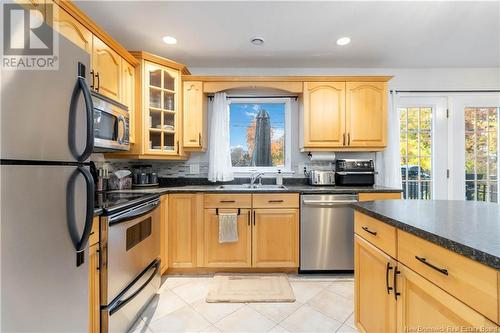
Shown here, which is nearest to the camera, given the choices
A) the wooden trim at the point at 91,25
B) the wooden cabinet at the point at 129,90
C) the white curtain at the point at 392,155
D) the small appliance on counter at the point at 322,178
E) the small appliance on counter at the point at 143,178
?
the wooden trim at the point at 91,25

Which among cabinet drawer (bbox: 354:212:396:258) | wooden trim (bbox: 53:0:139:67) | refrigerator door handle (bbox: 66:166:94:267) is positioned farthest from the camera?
wooden trim (bbox: 53:0:139:67)

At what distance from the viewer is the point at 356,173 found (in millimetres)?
2789

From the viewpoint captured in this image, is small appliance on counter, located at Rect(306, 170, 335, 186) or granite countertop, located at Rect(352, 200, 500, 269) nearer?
granite countertop, located at Rect(352, 200, 500, 269)

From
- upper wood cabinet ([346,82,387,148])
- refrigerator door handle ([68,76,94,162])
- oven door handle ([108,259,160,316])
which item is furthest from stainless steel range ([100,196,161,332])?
upper wood cabinet ([346,82,387,148])

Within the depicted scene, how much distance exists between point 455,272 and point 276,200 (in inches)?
67.8

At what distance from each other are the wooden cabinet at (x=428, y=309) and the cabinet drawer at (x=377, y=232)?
0.10 metres

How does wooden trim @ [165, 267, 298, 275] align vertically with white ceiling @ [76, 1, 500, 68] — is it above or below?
below

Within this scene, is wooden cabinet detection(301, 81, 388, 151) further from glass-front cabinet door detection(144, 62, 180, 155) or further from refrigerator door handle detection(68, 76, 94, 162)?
refrigerator door handle detection(68, 76, 94, 162)

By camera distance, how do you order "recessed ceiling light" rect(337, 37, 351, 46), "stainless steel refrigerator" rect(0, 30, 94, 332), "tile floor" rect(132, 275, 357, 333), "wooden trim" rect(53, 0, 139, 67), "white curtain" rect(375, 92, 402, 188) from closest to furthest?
"stainless steel refrigerator" rect(0, 30, 94, 332)
"wooden trim" rect(53, 0, 139, 67)
"tile floor" rect(132, 275, 357, 333)
"recessed ceiling light" rect(337, 37, 351, 46)
"white curtain" rect(375, 92, 402, 188)

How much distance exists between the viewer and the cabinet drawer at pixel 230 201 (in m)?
2.44

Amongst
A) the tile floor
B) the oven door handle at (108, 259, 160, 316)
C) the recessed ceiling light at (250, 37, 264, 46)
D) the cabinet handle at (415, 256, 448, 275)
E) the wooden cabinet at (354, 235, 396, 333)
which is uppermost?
the recessed ceiling light at (250, 37, 264, 46)

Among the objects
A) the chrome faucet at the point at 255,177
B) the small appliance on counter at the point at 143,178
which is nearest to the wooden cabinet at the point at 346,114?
the chrome faucet at the point at 255,177

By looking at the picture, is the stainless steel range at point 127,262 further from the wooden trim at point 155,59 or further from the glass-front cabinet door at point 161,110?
the wooden trim at point 155,59

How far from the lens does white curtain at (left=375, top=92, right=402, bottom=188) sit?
2.97 metres
